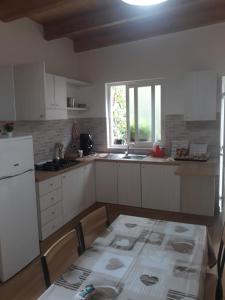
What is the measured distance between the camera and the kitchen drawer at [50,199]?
9.48ft

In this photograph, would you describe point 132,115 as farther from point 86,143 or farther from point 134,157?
point 86,143

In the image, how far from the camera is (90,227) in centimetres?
185

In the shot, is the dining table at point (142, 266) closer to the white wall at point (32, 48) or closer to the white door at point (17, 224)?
the white door at point (17, 224)

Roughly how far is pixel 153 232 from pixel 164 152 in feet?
8.02

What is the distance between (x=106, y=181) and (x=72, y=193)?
2.30 ft

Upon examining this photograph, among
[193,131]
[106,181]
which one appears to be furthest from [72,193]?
[193,131]

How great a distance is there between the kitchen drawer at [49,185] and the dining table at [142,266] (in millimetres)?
1350

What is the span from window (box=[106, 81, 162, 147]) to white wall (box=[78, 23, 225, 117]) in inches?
6.1

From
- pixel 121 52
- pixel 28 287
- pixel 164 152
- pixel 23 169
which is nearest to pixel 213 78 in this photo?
pixel 164 152

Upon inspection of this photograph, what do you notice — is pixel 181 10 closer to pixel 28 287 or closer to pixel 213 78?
pixel 213 78

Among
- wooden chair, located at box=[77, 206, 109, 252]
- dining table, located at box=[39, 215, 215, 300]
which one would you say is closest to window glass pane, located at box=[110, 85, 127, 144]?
wooden chair, located at box=[77, 206, 109, 252]

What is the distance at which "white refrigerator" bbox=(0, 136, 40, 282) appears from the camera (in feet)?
7.23

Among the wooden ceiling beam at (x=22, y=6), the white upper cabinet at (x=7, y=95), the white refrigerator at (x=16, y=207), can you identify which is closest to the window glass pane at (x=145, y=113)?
the wooden ceiling beam at (x=22, y=6)

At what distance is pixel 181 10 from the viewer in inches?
130
